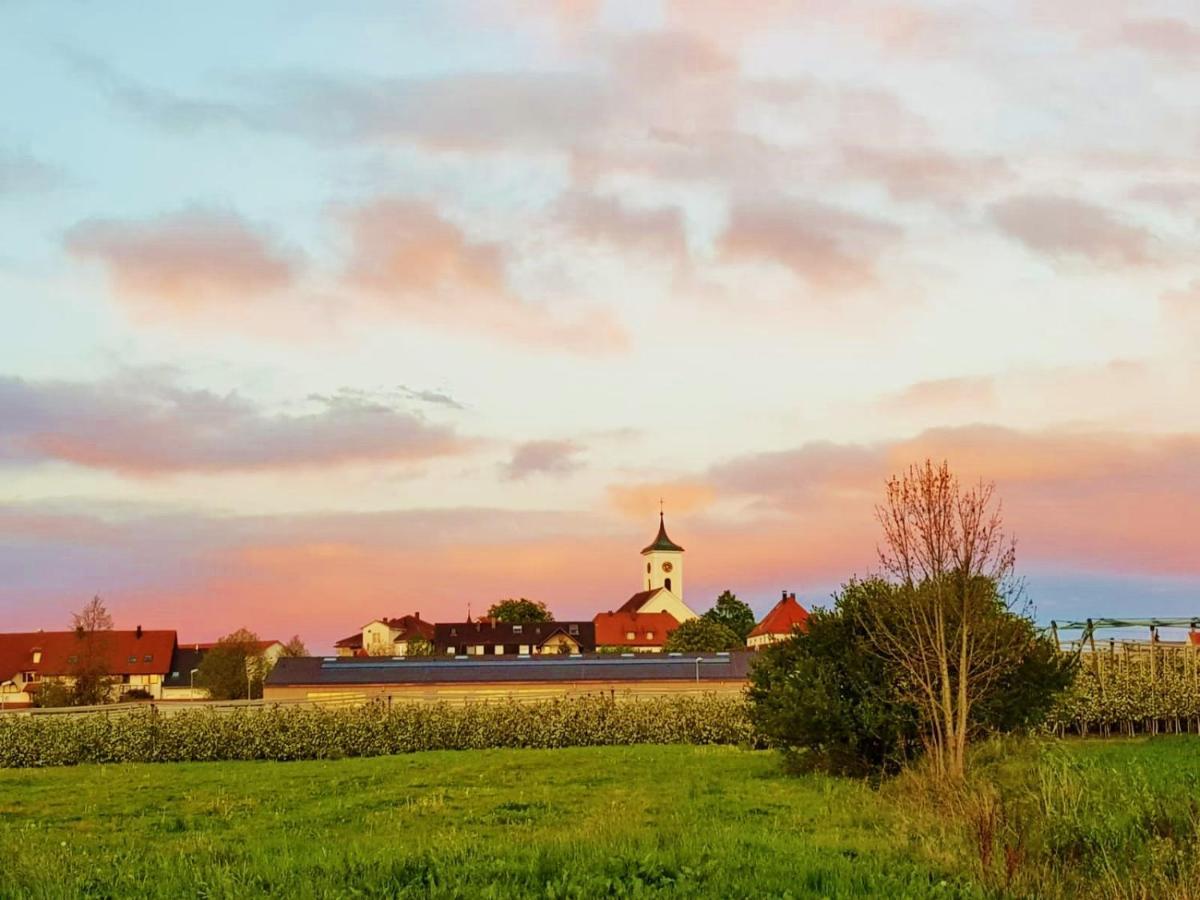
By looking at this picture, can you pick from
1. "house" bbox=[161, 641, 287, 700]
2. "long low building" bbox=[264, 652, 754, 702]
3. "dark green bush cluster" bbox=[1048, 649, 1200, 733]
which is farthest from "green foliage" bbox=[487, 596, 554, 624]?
"dark green bush cluster" bbox=[1048, 649, 1200, 733]

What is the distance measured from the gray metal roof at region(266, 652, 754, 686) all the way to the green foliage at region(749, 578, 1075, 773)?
3037cm

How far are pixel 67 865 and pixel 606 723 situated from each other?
20.0 meters

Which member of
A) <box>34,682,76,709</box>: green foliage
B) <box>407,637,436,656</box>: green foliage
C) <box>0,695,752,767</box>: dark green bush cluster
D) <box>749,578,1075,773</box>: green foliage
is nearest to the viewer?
<box>749,578,1075,773</box>: green foliage

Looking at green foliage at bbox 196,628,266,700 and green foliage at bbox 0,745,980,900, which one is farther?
green foliage at bbox 196,628,266,700

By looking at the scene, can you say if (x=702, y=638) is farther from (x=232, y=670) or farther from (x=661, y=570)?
(x=661, y=570)

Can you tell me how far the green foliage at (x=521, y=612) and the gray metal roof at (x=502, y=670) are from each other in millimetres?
83418

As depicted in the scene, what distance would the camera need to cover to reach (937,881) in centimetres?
970

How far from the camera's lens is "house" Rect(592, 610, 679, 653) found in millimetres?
127812

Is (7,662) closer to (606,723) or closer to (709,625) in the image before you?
(709,625)

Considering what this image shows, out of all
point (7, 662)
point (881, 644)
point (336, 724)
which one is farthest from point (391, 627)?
point (881, 644)

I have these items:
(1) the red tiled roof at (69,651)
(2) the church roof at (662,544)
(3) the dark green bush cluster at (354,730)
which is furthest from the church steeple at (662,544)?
(3) the dark green bush cluster at (354,730)

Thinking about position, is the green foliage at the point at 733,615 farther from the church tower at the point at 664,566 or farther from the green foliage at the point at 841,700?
the green foliage at the point at 841,700

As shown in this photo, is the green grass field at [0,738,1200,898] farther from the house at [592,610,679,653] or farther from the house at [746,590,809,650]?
the house at [592,610,679,653]

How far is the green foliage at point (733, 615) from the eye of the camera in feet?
364
